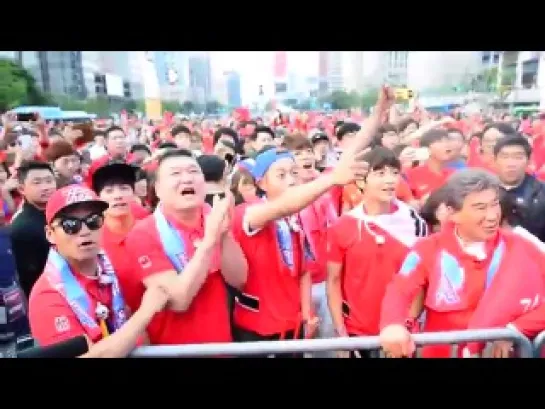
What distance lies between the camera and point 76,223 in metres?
1.86

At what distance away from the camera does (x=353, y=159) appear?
2.03m

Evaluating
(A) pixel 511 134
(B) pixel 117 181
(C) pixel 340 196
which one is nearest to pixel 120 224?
(B) pixel 117 181

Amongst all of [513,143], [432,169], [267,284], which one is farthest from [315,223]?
[513,143]

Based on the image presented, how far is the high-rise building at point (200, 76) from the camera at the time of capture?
7.27ft

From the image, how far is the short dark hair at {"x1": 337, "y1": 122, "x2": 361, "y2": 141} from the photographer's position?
2.14 meters

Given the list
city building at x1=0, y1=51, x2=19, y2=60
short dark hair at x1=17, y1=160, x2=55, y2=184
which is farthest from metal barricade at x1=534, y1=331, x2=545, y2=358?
city building at x1=0, y1=51, x2=19, y2=60

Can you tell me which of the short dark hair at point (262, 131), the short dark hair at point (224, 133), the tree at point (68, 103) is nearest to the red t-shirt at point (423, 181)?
the short dark hair at point (262, 131)

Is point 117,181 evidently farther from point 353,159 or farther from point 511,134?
point 511,134

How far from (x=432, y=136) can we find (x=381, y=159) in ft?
0.90

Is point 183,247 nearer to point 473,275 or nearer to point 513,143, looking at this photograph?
point 473,275
